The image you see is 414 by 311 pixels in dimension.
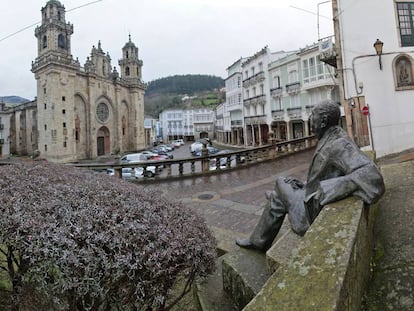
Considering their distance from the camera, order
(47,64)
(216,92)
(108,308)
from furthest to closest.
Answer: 1. (216,92)
2. (47,64)
3. (108,308)

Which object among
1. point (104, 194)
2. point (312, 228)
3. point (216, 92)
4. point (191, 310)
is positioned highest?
point (216, 92)

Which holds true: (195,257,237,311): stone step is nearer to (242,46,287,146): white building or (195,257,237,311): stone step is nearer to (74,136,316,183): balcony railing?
(74,136,316,183): balcony railing

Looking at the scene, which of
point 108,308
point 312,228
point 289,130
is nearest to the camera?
point 312,228

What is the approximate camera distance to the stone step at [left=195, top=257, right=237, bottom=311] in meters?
2.51

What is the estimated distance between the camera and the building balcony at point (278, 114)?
31.2 meters

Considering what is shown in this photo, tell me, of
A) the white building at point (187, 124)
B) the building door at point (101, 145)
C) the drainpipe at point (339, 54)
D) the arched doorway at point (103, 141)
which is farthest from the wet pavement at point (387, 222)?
the white building at point (187, 124)

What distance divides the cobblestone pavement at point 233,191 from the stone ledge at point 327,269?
9.79 ft

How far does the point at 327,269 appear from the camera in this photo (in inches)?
52.9

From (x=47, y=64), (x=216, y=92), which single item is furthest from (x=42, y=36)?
(x=216, y=92)

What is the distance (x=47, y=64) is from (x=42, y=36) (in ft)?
23.4

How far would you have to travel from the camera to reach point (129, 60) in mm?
51688

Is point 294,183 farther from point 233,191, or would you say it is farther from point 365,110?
point 365,110

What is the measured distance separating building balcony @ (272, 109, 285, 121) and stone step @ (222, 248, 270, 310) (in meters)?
30.3

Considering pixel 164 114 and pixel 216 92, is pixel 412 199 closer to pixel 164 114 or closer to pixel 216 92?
pixel 164 114
